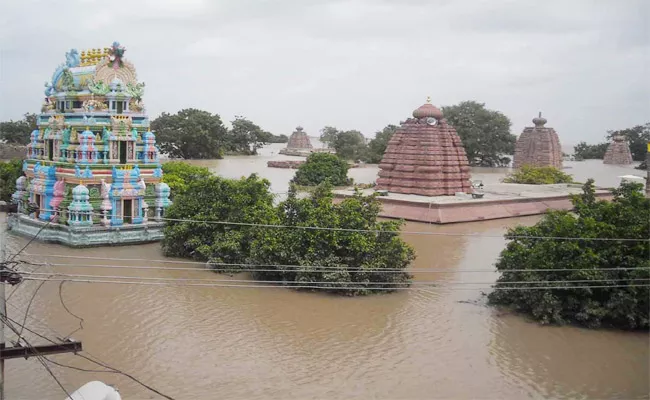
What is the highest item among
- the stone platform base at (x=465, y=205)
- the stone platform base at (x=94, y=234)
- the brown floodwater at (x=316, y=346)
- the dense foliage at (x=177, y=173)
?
the dense foliage at (x=177, y=173)

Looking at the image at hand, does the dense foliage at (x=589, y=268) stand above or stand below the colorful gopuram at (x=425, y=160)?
below

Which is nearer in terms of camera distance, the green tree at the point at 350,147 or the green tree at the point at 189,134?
the green tree at the point at 189,134

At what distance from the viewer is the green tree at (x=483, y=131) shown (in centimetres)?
5825

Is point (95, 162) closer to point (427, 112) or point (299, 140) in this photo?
point (427, 112)

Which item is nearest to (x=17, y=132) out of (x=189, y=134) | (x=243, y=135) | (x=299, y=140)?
(x=189, y=134)

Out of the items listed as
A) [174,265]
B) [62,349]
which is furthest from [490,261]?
[62,349]

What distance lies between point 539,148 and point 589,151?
3469 cm

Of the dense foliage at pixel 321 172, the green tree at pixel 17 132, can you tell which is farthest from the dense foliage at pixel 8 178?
the green tree at pixel 17 132

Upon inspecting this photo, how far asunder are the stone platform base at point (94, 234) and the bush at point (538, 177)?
25.3 m

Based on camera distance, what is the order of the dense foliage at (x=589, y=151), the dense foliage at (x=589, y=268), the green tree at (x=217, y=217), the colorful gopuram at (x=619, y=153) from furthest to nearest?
the dense foliage at (x=589, y=151) < the colorful gopuram at (x=619, y=153) < the green tree at (x=217, y=217) < the dense foliage at (x=589, y=268)

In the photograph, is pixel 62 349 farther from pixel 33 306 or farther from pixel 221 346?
pixel 33 306

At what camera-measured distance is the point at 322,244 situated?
1555cm

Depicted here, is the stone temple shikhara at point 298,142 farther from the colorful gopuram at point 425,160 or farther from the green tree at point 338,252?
the green tree at point 338,252

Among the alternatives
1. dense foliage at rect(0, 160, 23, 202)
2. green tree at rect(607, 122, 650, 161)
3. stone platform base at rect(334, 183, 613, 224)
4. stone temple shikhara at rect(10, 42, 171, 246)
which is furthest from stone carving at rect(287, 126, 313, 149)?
stone temple shikhara at rect(10, 42, 171, 246)
